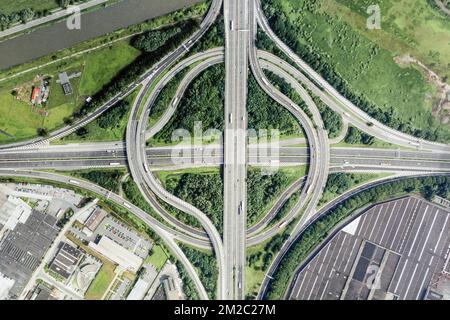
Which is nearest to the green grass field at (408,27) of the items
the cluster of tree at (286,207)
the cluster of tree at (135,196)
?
the cluster of tree at (286,207)

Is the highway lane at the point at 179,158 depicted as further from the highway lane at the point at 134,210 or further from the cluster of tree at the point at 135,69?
the cluster of tree at the point at 135,69

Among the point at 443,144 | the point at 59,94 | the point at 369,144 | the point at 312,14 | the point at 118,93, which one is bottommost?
the point at 59,94

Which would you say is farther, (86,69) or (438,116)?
(438,116)

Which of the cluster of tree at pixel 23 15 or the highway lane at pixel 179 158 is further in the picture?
the highway lane at pixel 179 158

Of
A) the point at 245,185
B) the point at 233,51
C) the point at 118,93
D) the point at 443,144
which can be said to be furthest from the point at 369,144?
the point at 118,93

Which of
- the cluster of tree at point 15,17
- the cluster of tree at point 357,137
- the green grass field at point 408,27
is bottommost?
the cluster of tree at point 15,17

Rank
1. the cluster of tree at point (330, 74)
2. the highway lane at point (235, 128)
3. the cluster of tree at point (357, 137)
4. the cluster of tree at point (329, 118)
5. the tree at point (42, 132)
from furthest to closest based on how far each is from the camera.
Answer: the cluster of tree at point (357, 137) → the cluster of tree at point (329, 118) → the highway lane at point (235, 128) → the cluster of tree at point (330, 74) → the tree at point (42, 132)

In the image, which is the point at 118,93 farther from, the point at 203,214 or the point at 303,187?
the point at 303,187
